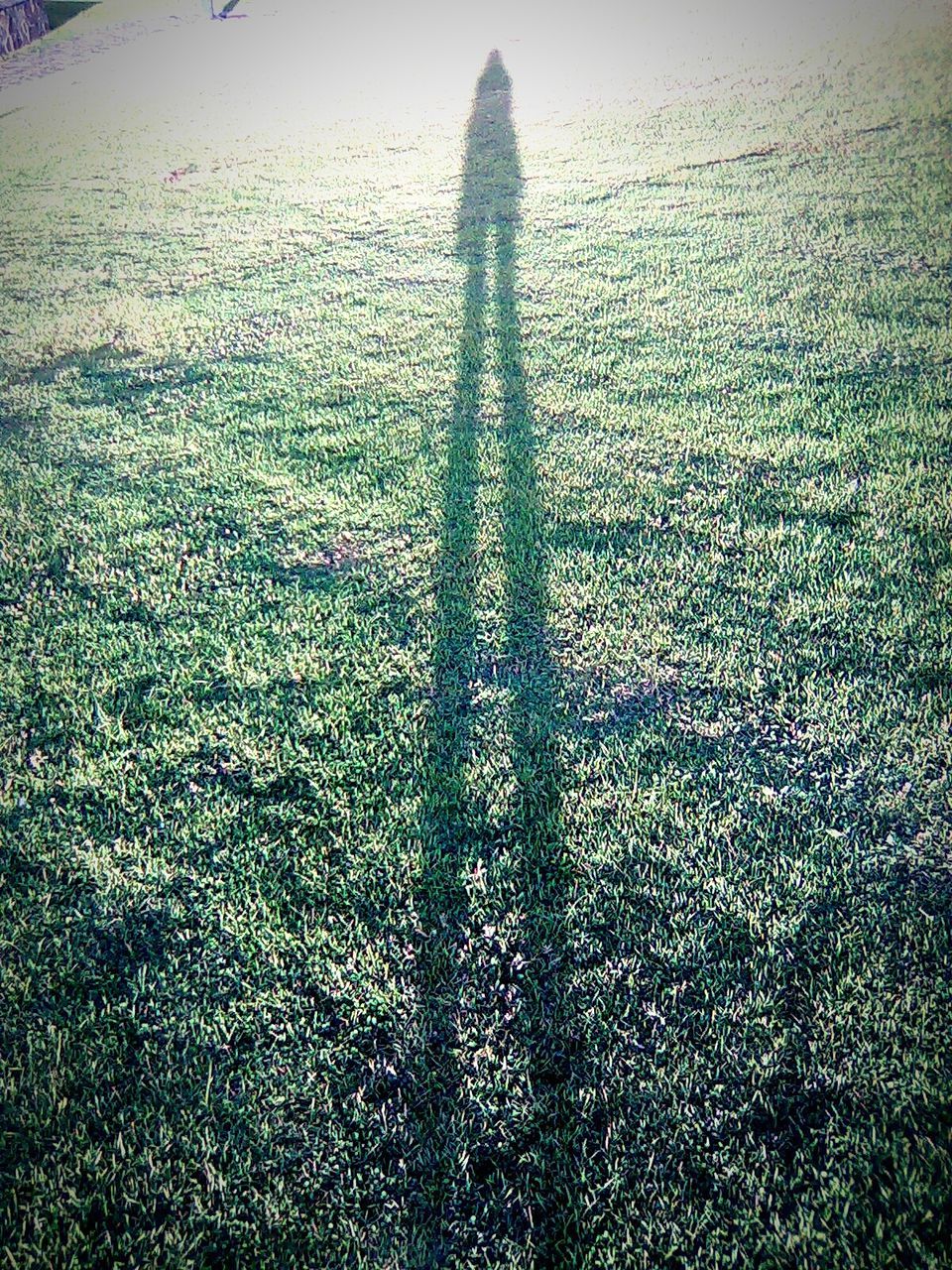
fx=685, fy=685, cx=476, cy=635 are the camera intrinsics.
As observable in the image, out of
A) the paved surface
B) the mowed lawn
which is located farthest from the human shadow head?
the paved surface

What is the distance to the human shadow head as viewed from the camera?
747 centimetres

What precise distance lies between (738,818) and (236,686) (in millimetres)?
1942

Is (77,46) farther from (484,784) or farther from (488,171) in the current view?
(484,784)

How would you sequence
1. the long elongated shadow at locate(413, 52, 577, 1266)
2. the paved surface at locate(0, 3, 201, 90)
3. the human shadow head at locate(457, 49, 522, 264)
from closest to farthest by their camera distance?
the long elongated shadow at locate(413, 52, 577, 1266) < the human shadow head at locate(457, 49, 522, 264) < the paved surface at locate(0, 3, 201, 90)

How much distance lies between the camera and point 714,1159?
5.23 feet

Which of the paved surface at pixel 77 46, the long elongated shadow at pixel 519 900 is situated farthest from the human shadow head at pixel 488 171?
the paved surface at pixel 77 46

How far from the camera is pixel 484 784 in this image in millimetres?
2393

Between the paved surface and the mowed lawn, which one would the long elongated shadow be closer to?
the mowed lawn

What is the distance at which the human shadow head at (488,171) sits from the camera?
747cm

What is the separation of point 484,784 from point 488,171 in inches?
389

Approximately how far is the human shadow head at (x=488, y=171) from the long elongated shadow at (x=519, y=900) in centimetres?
445

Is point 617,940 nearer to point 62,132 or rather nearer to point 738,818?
point 738,818

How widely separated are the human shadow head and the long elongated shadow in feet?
14.6

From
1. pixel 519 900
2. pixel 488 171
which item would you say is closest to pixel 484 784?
pixel 519 900
